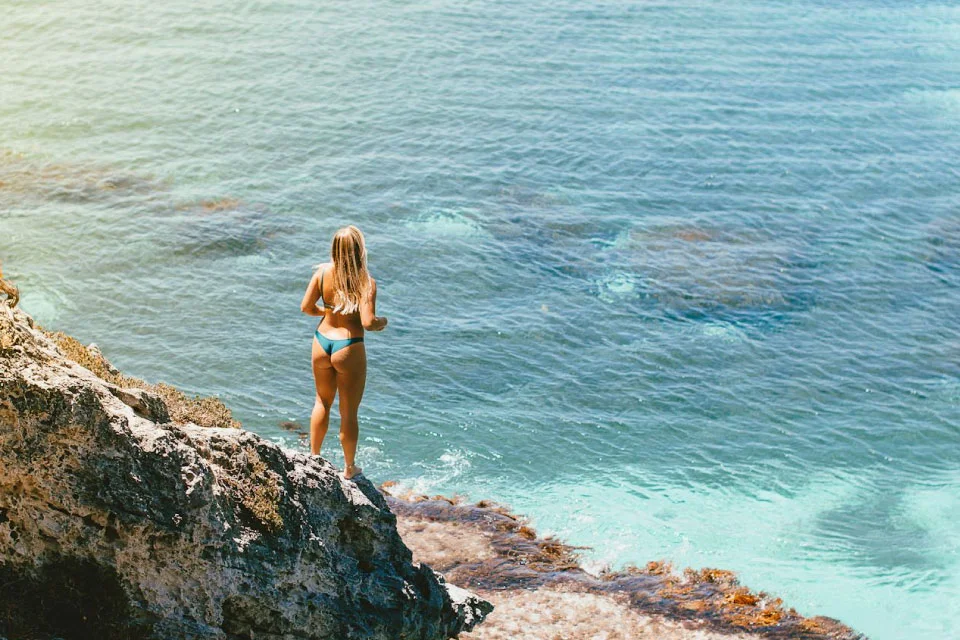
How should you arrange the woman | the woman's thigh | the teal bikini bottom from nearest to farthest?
the woman, the teal bikini bottom, the woman's thigh

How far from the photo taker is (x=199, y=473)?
34.2ft

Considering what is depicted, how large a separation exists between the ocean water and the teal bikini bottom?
33.2 feet

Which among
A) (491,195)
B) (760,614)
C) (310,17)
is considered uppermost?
(310,17)

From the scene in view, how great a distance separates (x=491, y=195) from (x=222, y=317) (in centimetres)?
1141

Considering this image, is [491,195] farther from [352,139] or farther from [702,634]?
[702,634]

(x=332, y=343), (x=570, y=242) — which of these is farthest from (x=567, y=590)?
(x=570, y=242)

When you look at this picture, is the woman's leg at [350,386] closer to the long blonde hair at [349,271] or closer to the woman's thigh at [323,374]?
the woman's thigh at [323,374]

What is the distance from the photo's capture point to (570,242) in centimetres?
→ 3334

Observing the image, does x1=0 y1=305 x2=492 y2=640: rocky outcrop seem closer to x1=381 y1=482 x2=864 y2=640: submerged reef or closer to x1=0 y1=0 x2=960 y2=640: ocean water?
x1=381 y1=482 x2=864 y2=640: submerged reef

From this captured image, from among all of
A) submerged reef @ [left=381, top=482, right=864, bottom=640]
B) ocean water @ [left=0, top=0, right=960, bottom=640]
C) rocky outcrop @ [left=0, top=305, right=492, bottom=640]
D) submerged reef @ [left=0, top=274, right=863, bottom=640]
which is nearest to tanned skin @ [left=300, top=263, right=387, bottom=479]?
submerged reef @ [left=0, top=274, right=863, bottom=640]

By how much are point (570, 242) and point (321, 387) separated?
2123 centimetres

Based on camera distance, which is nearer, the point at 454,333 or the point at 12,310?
the point at 12,310

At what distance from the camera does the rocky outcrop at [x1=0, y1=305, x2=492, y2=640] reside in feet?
31.7

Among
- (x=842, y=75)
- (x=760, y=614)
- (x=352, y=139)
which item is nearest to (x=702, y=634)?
(x=760, y=614)
